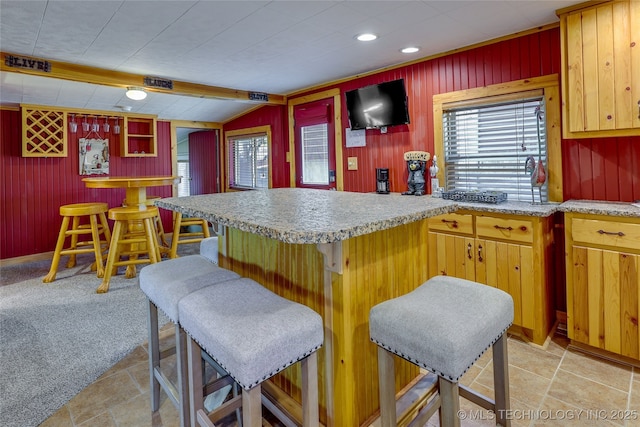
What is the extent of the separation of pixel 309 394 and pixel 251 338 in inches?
12.6

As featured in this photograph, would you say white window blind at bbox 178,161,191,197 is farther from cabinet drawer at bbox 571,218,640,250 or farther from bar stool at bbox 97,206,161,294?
cabinet drawer at bbox 571,218,640,250

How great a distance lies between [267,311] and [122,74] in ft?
11.2

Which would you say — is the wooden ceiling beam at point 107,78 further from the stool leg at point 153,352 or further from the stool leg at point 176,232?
the stool leg at point 153,352

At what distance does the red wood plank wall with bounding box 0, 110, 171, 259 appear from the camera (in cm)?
458

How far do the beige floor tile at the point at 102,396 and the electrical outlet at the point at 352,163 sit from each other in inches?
116

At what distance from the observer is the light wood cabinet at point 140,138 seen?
5.44 metres

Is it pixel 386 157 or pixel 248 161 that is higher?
pixel 248 161

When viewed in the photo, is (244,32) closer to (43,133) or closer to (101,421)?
(101,421)

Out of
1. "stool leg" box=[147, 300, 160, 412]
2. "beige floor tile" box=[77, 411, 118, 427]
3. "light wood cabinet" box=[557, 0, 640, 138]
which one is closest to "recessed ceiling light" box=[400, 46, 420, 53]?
"light wood cabinet" box=[557, 0, 640, 138]

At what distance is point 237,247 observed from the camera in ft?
6.34

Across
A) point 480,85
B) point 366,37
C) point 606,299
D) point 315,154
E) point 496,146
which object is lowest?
point 606,299

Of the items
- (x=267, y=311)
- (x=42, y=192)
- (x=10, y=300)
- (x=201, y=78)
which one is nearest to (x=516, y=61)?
(x=267, y=311)

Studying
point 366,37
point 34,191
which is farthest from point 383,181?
point 34,191

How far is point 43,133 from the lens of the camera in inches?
187
